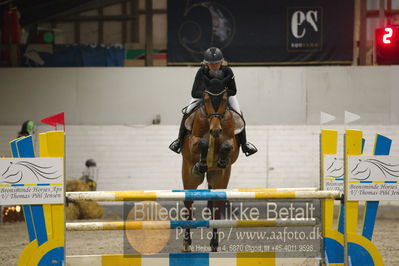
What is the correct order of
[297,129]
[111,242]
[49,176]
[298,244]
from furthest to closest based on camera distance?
[297,129], [111,242], [298,244], [49,176]

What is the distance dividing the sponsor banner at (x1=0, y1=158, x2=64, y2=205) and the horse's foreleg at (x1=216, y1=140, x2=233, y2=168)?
1.54m

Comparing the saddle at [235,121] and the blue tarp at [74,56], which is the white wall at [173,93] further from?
the saddle at [235,121]

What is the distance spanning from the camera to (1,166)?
345cm

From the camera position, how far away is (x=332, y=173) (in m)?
3.99

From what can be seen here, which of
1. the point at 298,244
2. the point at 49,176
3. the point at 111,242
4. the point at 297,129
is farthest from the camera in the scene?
the point at 297,129

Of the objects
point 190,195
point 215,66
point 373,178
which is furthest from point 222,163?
point 373,178

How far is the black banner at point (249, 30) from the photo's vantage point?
31.1 feet

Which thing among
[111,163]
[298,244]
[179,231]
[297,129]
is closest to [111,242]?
[179,231]

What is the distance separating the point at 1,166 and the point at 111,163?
20.1 ft

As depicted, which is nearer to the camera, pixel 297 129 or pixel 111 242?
pixel 111 242

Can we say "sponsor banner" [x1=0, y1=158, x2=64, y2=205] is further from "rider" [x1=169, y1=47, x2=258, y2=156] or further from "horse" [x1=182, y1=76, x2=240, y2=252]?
"rider" [x1=169, y1=47, x2=258, y2=156]

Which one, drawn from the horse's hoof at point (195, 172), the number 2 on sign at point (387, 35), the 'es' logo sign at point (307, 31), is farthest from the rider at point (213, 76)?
the 'es' logo sign at point (307, 31)

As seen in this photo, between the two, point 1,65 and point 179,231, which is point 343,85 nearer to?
point 179,231

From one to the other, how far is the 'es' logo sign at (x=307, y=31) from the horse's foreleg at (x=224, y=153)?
510cm
